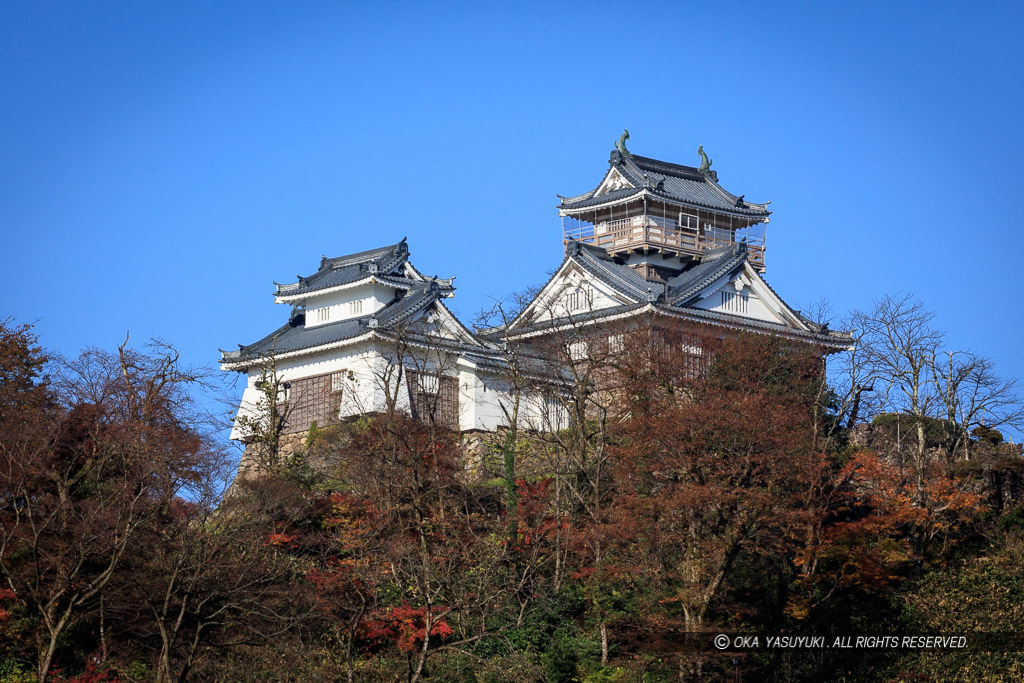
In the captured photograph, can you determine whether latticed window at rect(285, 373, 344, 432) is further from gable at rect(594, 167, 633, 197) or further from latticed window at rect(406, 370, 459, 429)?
gable at rect(594, 167, 633, 197)

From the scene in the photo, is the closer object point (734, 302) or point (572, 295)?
point (734, 302)

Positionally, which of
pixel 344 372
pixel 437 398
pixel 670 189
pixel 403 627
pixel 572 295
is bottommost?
pixel 403 627

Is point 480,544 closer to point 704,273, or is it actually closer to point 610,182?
point 704,273

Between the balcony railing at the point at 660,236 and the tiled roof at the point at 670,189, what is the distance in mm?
806

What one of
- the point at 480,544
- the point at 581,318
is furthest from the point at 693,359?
the point at 480,544

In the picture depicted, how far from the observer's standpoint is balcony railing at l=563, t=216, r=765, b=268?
42156 millimetres

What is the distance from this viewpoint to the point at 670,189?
43656 mm

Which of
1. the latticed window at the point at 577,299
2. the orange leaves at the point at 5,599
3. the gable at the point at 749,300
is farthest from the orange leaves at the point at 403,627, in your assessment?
the gable at the point at 749,300

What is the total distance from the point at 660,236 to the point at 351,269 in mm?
9404

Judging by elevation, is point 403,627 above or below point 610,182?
below

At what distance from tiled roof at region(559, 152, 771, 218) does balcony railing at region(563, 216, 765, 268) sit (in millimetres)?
806

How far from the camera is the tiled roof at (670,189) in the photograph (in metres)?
42.6

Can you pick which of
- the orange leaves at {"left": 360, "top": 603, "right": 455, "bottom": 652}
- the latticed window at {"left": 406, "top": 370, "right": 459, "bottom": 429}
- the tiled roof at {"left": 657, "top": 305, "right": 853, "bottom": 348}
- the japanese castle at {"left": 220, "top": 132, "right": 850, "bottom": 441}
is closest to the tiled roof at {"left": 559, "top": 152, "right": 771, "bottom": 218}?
the japanese castle at {"left": 220, "top": 132, "right": 850, "bottom": 441}

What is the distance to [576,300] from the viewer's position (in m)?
40.6
